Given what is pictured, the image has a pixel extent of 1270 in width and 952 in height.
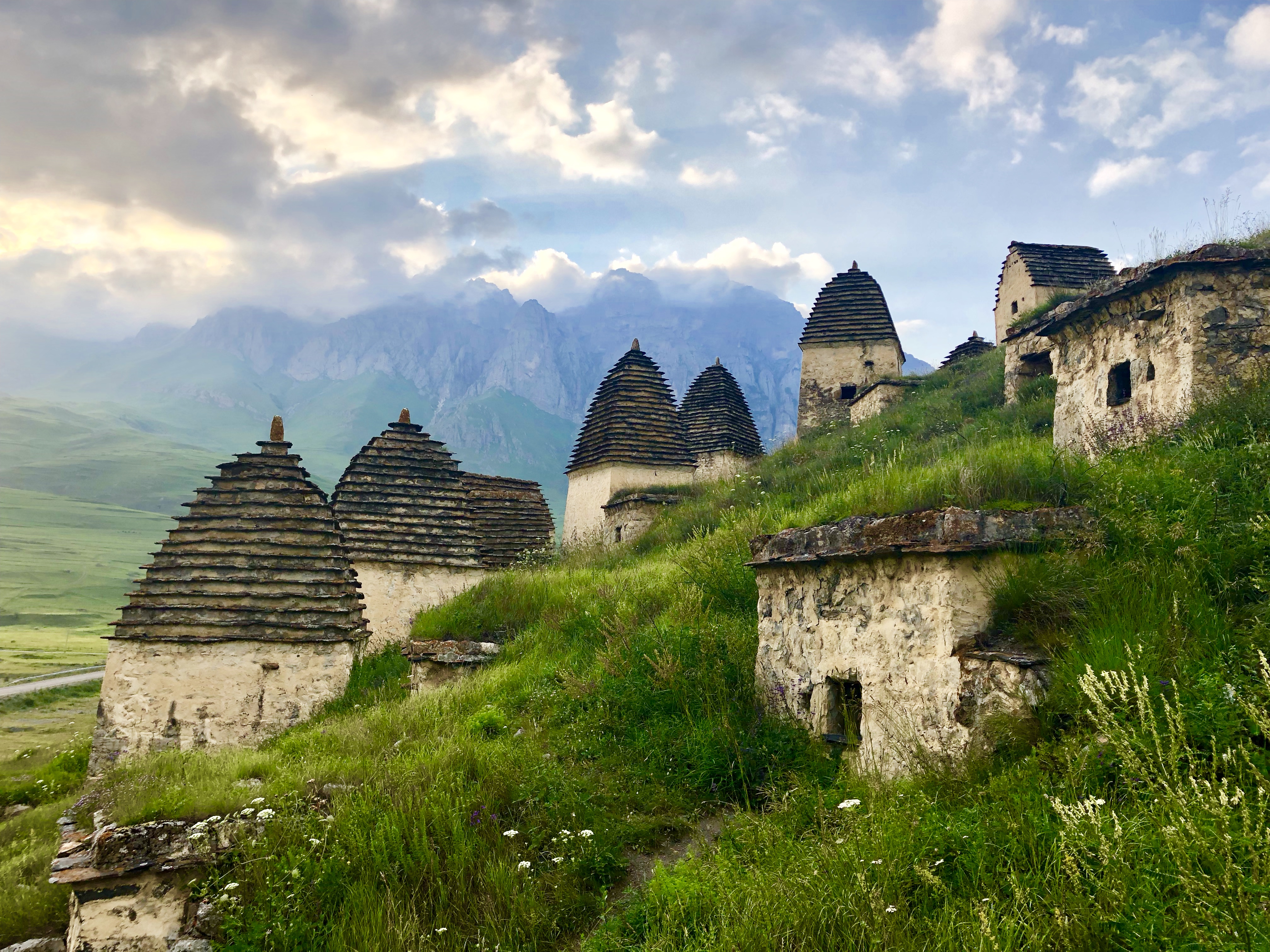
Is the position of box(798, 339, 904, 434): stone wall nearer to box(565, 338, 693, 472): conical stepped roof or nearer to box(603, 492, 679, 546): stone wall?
box(565, 338, 693, 472): conical stepped roof

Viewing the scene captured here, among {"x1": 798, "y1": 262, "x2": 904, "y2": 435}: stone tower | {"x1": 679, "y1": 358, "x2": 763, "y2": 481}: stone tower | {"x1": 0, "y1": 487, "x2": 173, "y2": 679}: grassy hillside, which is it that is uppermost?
{"x1": 798, "y1": 262, "x2": 904, "y2": 435}: stone tower

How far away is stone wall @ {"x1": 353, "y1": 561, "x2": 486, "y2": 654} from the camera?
566 inches

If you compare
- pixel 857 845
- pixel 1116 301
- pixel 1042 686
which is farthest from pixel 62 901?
pixel 1116 301

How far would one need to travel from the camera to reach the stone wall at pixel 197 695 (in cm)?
991

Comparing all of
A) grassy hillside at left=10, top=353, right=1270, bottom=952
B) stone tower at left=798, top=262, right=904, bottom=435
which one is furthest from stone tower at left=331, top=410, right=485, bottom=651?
stone tower at left=798, top=262, right=904, bottom=435

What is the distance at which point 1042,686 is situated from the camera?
15.4 feet

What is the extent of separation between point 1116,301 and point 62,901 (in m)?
13.2

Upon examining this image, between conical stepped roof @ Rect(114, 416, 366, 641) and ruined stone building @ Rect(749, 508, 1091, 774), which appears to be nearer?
ruined stone building @ Rect(749, 508, 1091, 774)

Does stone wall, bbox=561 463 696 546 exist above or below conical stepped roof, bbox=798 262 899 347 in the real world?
below

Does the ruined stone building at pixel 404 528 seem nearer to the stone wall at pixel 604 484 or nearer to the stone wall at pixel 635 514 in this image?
the stone wall at pixel 635 514

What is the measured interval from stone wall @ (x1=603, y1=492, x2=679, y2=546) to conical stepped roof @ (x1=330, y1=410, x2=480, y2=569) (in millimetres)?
6275

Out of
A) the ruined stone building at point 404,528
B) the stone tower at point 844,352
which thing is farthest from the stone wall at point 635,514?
the stone tower at point 844,352

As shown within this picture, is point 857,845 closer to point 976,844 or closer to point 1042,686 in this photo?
point 976,844

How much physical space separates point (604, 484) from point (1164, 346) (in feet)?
54.9
